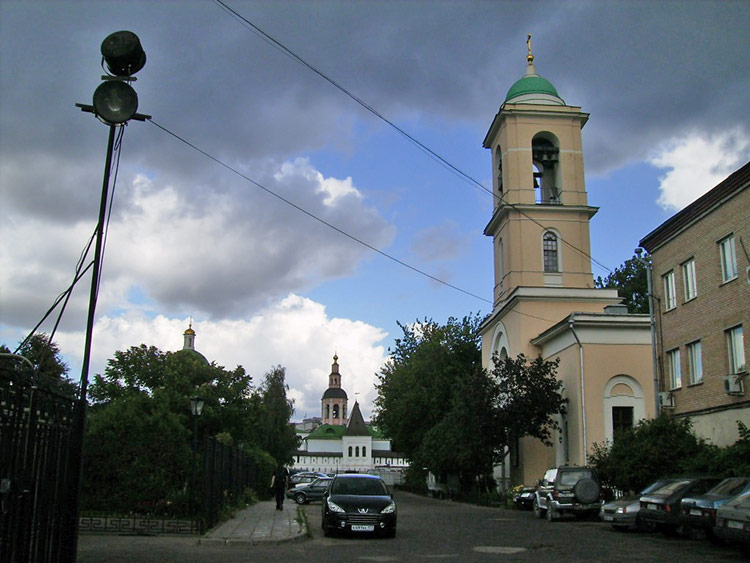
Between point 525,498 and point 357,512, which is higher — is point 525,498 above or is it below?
below

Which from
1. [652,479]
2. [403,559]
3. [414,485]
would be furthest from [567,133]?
[414,485]

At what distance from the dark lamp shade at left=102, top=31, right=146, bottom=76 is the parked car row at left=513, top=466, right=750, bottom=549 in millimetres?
11979

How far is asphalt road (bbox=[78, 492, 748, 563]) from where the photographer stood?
13148mm

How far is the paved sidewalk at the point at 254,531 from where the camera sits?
15877 mm

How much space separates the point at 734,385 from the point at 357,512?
39.1 feet

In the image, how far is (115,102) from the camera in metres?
9.09

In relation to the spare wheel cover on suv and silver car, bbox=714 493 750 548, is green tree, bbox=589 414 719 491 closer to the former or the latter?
the spare wheel cover on suv

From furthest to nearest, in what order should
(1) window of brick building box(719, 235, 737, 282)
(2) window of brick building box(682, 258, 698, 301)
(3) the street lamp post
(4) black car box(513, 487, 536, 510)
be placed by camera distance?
(4) black car box(513, 487, 536, 510) → (2) window of brick building box(682, 258, 698, 301) → (1) window of brick building box(719, 235, 737, 282) → (3) the street lamp post

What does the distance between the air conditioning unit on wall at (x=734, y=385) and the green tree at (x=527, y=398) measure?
12798mm

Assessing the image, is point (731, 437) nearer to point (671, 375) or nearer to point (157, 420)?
point (671, 375)

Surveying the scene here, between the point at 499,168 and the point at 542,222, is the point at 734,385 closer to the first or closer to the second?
the point at 542,222

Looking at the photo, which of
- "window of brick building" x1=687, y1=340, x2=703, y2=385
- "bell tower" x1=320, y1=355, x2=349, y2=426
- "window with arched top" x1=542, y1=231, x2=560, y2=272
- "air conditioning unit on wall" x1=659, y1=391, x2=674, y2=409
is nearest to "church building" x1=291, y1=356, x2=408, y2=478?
"bell tower" x1=320, y1=355, x2=349, y2=426

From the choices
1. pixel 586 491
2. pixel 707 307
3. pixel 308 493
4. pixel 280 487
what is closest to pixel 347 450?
pixel 308 493

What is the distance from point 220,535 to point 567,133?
3272cm
